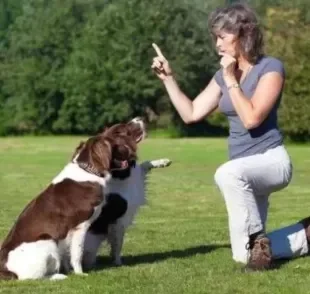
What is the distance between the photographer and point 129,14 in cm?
6562

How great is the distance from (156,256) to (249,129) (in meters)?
1.88

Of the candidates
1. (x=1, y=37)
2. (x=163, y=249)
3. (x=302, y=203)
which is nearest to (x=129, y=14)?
(x=1, y=37)

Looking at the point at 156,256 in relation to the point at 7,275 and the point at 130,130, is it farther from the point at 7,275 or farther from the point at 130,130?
the point at 7,275

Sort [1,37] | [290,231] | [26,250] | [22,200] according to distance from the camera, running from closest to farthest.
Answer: [26,250] < [290,231] < [22,200] < [1,37]

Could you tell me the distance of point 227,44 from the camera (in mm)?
7762

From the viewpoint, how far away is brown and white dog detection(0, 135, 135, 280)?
24.7 feet

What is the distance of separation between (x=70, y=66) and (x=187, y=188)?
155ft

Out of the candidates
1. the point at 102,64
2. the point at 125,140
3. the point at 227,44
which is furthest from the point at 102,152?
the point at 102,64

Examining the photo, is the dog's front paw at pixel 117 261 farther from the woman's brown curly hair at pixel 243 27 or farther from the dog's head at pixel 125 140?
the woman's brown curly hair at pixel 243 27

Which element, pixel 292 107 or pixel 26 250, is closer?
pixel 26 250

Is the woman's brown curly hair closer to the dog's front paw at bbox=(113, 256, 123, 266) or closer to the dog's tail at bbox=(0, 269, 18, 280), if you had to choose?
the dog's front paw at bbox=(113, 256, 123, 266)

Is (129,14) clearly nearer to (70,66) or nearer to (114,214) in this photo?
(70,66)

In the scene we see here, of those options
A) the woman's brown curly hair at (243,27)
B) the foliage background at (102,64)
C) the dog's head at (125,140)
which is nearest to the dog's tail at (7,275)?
the dog's head at (125,140)

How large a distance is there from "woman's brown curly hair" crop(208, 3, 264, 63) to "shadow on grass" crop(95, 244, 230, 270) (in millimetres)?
2156
